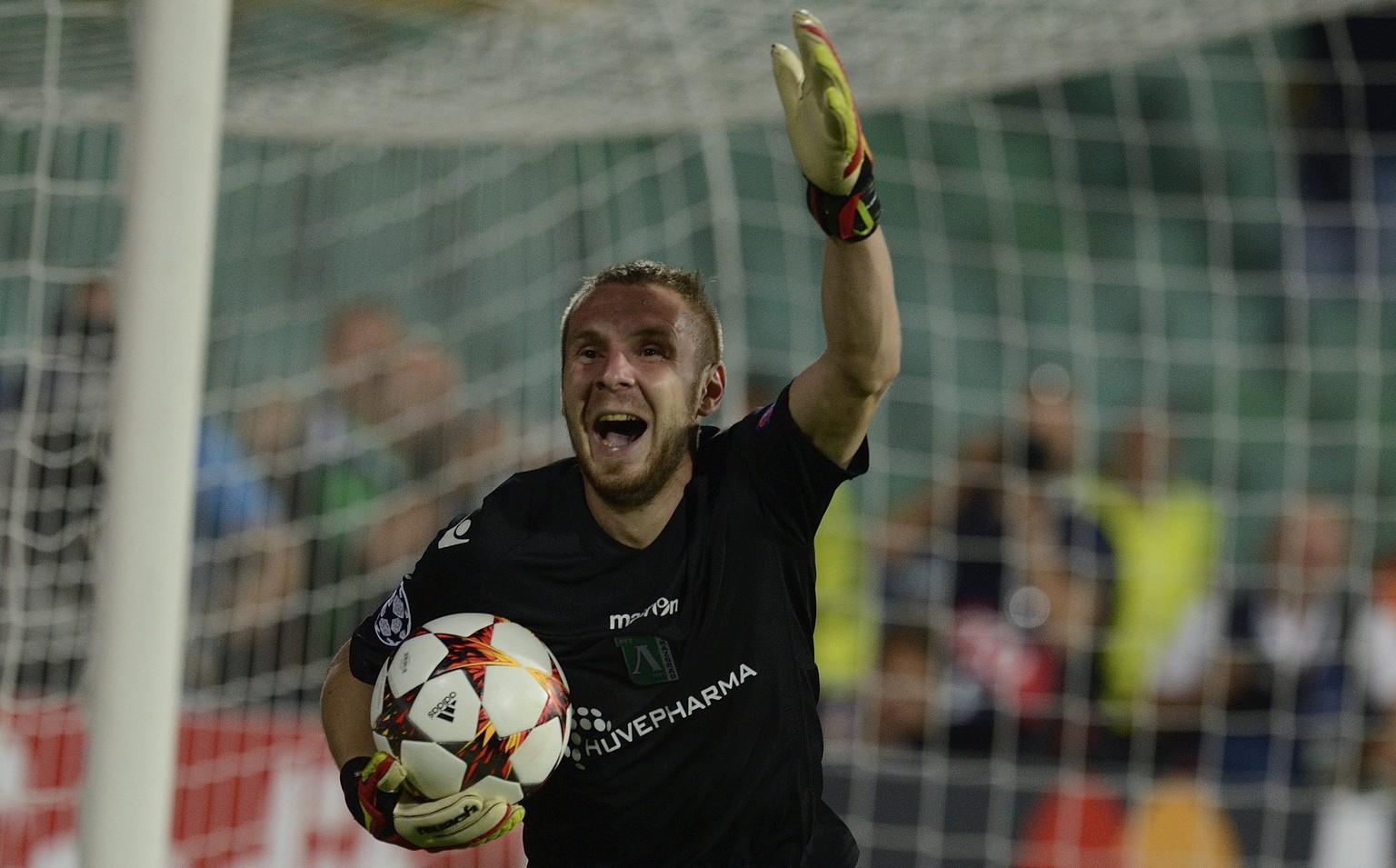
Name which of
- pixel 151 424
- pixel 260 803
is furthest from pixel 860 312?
pixel 260 803

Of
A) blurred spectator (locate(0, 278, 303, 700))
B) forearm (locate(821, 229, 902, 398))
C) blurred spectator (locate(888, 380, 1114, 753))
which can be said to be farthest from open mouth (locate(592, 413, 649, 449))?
blurred spectator (locate(888, 380, 1114, 753))

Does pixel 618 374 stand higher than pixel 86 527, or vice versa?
pixel 618 374

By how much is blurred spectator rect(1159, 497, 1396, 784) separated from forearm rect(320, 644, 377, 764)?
491 centimetres

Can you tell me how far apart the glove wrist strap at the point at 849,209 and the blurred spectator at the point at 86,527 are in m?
4.17

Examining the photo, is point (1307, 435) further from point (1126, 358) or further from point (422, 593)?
point (422, 593)

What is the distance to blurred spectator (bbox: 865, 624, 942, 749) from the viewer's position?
689 cm

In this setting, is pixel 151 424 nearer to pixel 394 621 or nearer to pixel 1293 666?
pixel 394 621

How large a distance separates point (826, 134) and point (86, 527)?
4.45 metres

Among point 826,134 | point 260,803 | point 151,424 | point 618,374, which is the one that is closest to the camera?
point 826,134

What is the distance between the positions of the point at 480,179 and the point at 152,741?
4576 millimetres

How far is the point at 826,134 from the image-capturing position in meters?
2.39

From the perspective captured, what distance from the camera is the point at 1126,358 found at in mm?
8242

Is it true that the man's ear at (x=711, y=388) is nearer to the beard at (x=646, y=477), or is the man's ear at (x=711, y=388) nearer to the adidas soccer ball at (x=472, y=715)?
the beard at (x=646, y=477)

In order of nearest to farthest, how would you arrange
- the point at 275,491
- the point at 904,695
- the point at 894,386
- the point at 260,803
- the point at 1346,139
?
1. the point at 260,803
2. the point at 275,491
3. the point at 904,695
4. the point at 894,386
5. the point at 1346,139
